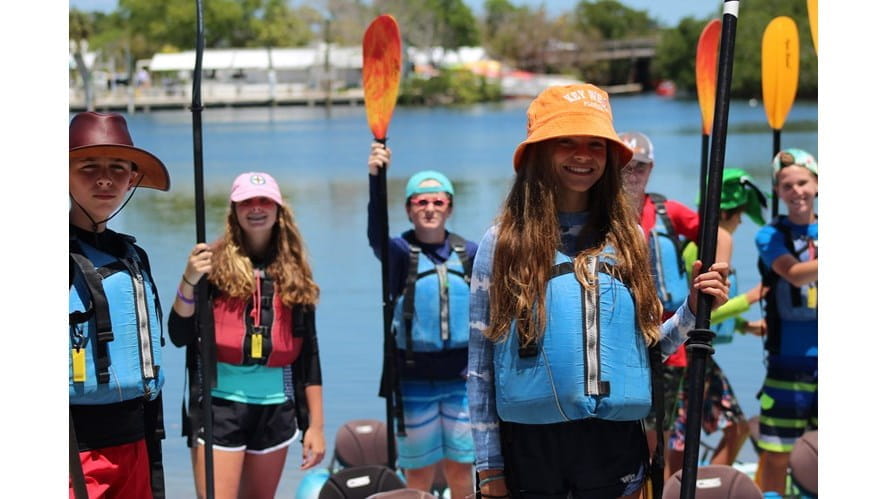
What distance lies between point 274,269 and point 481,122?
37676 mm

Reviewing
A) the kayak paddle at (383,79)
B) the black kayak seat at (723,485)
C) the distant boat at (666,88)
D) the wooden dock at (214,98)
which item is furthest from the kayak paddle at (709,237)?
the distant boat at (666,88)

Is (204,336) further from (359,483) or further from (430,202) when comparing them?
(430,202)

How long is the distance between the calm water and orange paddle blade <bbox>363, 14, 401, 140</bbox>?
5.22 feet

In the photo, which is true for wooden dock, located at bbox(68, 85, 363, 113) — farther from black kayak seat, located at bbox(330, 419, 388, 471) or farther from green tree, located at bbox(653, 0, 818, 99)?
black kayak seat, located at bbox(330, 419, 388, 471)

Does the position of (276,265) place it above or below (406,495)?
above

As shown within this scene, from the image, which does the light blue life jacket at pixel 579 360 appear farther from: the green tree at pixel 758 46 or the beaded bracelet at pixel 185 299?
the green tree at pixel 758 46

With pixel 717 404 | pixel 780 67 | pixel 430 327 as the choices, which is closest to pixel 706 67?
pixel 780 67

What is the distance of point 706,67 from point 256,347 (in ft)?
9.02

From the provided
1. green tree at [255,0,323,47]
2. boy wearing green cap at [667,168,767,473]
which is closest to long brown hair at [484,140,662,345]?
boy wearing green cap at [667,168,767,473]

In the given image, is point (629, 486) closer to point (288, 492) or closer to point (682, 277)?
point (682, 277)

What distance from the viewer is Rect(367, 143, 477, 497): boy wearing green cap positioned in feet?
13.0

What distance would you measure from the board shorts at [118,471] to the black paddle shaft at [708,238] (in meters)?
1.22

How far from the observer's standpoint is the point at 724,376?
179 inches

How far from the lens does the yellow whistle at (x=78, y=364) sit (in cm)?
243
